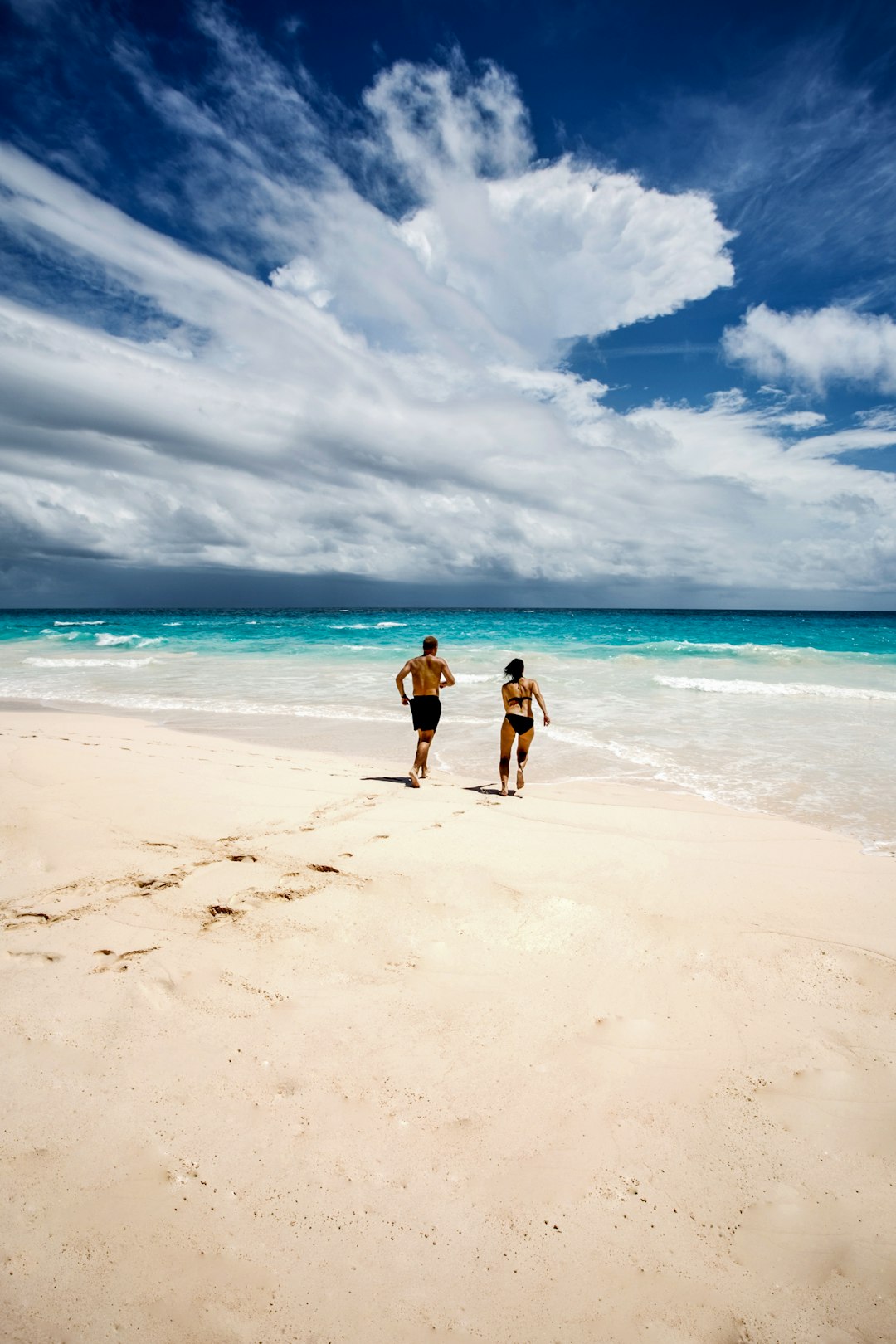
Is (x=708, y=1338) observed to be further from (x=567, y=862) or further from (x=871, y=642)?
(x=871, y=642)

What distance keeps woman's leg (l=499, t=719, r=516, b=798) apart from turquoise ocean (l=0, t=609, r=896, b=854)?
0.95m

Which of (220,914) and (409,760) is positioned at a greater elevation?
(220,914)

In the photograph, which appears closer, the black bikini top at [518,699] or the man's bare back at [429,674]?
the black bikini top at [518,699]

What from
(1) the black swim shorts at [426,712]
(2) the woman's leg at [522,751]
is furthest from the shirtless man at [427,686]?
(2) the woman's leg at [522,751]

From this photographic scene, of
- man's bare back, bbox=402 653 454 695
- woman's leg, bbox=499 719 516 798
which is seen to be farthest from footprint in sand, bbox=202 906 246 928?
man's bare back, bbox=402 653 454 695

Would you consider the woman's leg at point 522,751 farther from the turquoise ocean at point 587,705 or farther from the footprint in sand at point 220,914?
the footprint in sand at point 220,914

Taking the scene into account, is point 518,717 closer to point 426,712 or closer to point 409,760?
point 426,712

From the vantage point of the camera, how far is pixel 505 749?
7.73m

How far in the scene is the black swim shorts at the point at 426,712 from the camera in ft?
27.8

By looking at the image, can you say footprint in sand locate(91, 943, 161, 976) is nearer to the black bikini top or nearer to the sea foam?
the black bikini top

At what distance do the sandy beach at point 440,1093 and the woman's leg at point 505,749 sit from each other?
7.82 feet

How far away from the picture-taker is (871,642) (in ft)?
127

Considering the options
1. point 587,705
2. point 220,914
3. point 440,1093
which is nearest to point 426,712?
point 220,914

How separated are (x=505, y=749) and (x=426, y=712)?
1385mm
